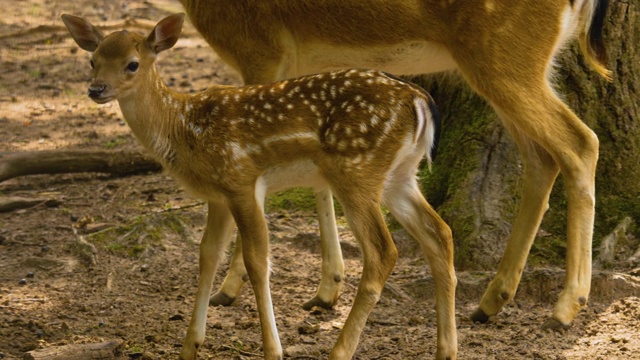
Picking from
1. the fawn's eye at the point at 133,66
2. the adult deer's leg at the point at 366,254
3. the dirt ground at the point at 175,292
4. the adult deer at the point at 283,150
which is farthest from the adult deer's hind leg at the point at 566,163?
the fawn's eye at the point at 133,66

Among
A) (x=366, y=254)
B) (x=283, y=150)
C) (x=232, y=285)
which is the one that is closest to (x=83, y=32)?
(x=283, y=150)

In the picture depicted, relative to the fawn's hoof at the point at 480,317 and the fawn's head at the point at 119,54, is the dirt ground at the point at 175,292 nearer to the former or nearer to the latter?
the fawn's hoof at the point at 480,317

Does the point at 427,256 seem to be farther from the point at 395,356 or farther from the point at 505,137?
the point at 505,137

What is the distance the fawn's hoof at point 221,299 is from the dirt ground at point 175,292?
0.15ft

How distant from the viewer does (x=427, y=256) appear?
4.94 meters

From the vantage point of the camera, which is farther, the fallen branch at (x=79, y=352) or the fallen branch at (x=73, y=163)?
the fallen branch at (x=73, y=163)

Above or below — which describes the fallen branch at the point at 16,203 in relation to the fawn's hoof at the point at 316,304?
below

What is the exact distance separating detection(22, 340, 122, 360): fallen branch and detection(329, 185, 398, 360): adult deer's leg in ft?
3.54

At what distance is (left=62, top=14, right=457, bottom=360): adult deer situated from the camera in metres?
4.69

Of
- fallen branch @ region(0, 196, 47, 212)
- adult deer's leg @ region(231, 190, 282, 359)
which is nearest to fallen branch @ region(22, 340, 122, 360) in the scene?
adult deer's leg @ region(231, 190, 282, 359)

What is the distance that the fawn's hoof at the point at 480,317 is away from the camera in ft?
18.4

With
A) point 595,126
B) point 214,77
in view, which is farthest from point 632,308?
point 214,77

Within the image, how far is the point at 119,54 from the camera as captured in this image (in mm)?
4988

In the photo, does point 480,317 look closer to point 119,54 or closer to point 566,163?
point 566,163
